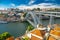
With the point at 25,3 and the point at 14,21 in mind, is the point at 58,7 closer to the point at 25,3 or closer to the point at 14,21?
the point at 25,3

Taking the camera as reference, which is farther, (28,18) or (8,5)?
(8,5)

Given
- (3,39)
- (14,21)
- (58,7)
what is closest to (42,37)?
(3,39)

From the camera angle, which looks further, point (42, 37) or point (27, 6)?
point (27, 6)

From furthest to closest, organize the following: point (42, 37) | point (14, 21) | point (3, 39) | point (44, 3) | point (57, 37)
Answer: point (44, 3) → point (14, 21) → point (3, 39) → point (42, 37) → point (57, 37)

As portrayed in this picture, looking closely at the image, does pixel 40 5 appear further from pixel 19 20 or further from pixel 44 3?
pixel 19 20

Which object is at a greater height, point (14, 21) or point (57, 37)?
point (57, 37)

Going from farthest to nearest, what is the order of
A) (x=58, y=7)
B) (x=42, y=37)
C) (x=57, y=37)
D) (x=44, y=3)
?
(x=44, y=3) → (x=58, y=7) → (x=42, y=37) → (x=57, y=37)

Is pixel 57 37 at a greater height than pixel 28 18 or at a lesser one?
greater

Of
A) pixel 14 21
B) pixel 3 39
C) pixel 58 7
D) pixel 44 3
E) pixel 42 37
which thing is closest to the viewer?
pixel 42 37

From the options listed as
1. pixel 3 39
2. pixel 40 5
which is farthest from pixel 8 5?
pixel 3 39
